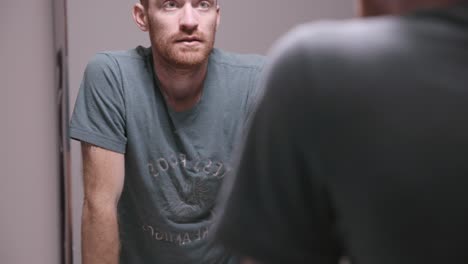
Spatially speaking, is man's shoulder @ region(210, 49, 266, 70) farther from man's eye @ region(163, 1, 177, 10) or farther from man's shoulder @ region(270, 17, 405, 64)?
man's shoulder @ region(270, 17, 405, 64)

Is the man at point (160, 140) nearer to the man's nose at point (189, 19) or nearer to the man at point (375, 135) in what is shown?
the man's nose at point (189, 19)

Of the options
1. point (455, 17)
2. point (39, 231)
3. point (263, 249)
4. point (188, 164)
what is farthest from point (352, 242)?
point (39, 231)

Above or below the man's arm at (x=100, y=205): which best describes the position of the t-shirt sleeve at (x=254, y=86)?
above

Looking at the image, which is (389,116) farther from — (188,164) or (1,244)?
(1,244)

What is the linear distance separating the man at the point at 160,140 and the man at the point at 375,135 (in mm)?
975

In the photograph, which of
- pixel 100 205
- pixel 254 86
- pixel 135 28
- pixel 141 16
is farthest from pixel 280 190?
pixel 135 28

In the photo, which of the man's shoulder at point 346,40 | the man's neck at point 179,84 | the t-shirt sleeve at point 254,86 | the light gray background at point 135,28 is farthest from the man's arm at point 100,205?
the man's shoulder at point 346,40

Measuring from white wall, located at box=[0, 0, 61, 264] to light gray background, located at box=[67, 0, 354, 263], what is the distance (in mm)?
86

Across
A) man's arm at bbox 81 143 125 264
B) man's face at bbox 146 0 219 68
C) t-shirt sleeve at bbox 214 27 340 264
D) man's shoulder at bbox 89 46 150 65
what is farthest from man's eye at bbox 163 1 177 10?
t-shirt sleeve at bbox 214 27 340 264

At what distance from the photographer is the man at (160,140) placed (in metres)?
1.45

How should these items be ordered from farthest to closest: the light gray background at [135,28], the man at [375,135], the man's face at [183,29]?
the light gray background at [135,28] → the man's face at [183,29] → the man at [375,135]

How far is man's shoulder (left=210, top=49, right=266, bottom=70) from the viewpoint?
1639mm

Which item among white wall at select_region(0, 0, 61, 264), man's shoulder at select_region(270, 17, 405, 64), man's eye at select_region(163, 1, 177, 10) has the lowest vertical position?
white wall at select_region(0, 0, 61, 264)

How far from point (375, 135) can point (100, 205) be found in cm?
105
